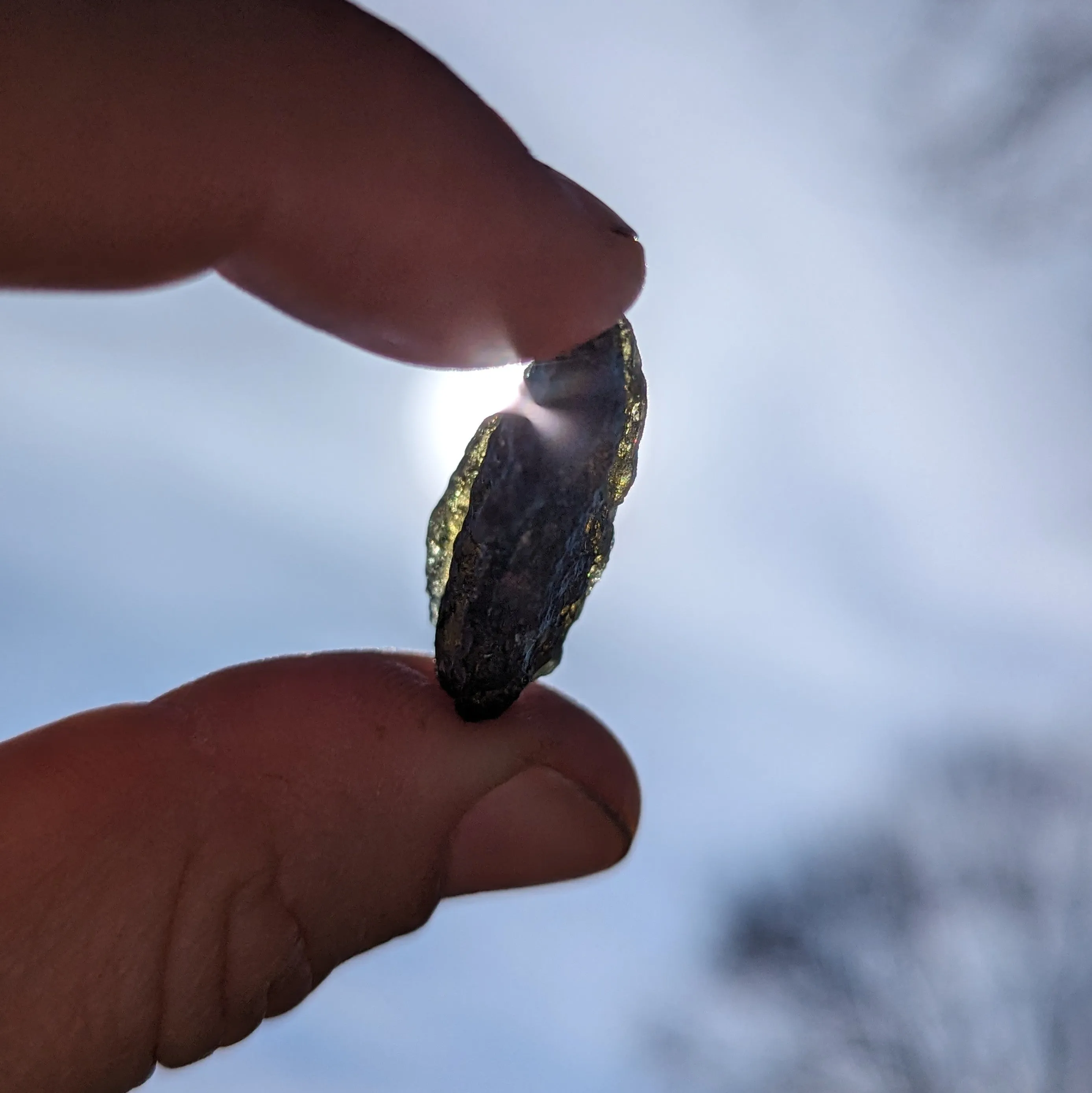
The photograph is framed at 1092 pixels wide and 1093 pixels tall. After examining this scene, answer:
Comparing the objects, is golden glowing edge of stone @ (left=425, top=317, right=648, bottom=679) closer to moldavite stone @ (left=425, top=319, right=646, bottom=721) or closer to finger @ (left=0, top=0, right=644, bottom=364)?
moldavite stone @ (left=425, top=319, right=646, bottom=721)

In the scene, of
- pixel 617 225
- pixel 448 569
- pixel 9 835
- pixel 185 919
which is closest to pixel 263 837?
pixel 185 919

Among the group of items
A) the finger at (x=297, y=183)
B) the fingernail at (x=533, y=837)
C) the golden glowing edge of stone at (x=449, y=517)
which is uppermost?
the finger at (x=297, y=183)

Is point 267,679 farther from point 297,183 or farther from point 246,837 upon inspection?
point 297,183

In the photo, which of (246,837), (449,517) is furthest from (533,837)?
(449,517)

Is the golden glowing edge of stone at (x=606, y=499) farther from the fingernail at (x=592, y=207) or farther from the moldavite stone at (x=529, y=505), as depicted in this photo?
the fingernail at (x=592, y=207)

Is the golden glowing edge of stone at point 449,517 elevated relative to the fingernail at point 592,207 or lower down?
lower down

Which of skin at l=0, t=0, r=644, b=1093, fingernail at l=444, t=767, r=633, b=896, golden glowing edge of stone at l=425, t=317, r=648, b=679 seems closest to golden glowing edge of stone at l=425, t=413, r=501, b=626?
golden glowing edge of stone at l=425, t=317, r=648, b=679

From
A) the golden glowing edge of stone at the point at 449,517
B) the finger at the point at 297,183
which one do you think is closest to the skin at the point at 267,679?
the finger at the point at 297,183
